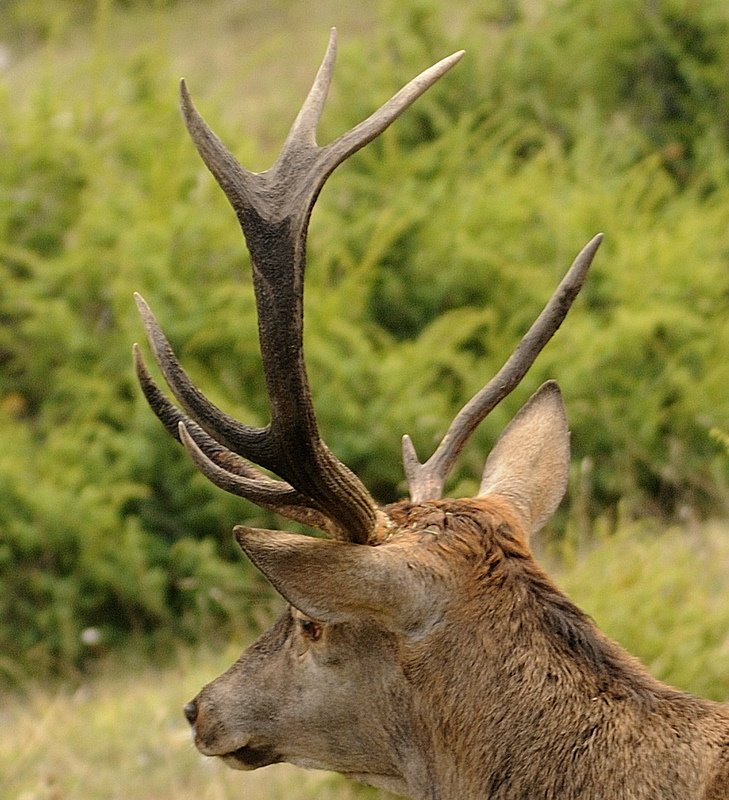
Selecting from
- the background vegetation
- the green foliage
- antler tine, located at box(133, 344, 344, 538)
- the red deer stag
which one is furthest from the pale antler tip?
the background vegetation

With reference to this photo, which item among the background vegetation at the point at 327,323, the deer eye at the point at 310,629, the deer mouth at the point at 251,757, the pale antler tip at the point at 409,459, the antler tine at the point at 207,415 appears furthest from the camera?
the background vegetation at the point at 327,323

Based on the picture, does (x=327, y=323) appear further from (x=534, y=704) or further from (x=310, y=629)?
(x=534, y=704)

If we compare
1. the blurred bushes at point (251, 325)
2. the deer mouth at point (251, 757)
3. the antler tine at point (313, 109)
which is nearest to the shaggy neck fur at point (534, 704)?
the deer mouth at point (251, 757)

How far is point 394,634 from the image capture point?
3223mm

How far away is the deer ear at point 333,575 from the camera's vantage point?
3.03 m

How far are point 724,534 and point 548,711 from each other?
12.9 feet

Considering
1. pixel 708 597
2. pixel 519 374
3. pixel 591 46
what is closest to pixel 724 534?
pixel 708 597

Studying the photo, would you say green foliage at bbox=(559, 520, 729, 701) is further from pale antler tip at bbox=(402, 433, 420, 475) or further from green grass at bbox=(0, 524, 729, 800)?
pale antler tip at bbox=(402, 433, 420, 475)

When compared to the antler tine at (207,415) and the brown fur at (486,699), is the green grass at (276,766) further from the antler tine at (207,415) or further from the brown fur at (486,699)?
the antler tine at (207,415)

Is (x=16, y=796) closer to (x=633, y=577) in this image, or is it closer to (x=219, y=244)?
(x=633, y=577)

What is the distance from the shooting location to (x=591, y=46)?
11609 mm

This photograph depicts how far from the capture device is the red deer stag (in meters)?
3.03

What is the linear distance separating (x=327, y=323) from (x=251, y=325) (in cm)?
51

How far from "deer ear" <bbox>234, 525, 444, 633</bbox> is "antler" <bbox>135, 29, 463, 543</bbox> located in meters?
0.16
